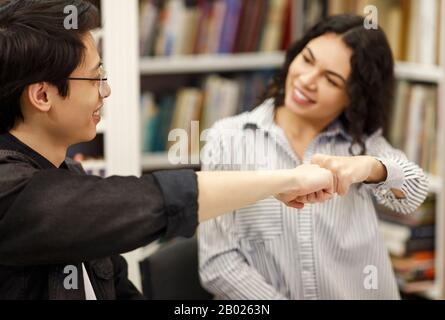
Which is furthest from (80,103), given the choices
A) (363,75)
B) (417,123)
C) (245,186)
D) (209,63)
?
(209,63)

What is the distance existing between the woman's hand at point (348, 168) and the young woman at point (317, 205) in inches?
6.8

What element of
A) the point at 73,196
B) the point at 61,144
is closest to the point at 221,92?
the point at 61,144

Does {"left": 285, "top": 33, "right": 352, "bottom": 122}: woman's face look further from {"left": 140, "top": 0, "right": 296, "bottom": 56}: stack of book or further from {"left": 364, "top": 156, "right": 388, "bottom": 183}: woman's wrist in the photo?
{"left": 140, "top": 0, "right": 296, "bottom": 56}: stack of book

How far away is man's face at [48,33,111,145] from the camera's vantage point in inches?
40.4

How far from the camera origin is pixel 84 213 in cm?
90

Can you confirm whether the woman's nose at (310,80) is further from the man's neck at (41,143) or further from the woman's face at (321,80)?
the man's neck at (41,143)

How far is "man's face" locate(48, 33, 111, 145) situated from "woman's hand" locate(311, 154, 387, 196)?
1.24 feet

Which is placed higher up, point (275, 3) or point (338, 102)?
point (275, 3)

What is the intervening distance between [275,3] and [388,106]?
1.27 metres

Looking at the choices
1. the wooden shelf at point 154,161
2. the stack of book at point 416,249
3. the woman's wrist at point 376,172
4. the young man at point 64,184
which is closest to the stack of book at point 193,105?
the wooden shelf at point 154,161

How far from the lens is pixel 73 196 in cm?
90

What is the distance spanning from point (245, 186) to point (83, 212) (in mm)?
229

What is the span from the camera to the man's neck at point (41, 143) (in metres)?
1.05

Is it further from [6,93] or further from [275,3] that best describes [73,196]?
[275,3]
